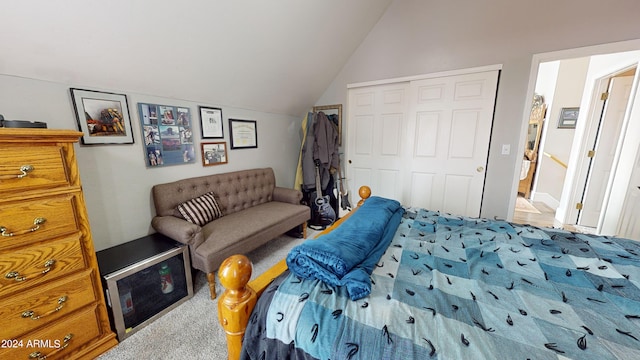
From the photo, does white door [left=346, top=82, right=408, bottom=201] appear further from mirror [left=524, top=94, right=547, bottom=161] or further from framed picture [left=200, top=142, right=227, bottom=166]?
mirror [left=524, top=94, right=547, bottom=161]

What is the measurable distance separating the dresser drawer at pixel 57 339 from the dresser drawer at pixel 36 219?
49 centimetres

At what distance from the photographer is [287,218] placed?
2.52 meters

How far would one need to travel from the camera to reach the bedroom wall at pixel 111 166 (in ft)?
4.68

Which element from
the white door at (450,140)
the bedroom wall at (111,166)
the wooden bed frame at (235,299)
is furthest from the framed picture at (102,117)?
the white door at (450,140)

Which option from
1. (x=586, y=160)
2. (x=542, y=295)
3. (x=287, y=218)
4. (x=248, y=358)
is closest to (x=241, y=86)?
(x=287, y=218)

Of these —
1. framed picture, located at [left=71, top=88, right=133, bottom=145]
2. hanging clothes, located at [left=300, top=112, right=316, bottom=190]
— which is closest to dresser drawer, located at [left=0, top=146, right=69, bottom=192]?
framed picture, located at [left=71, top=88, right=133, bottom=145]

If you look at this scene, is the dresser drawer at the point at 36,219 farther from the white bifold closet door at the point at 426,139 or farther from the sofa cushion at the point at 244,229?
the white bifold closet door at the point at 426,139

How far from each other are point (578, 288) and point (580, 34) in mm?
2503

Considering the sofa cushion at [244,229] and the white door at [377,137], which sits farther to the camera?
the white door at [377,137]

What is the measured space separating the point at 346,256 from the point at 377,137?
2512 mm

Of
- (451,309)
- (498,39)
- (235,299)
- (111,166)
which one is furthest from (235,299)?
(498,39)

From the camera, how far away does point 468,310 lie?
0.87m

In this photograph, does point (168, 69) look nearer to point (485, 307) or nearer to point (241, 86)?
point (241, 86)

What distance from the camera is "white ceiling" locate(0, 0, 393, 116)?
1294mm
